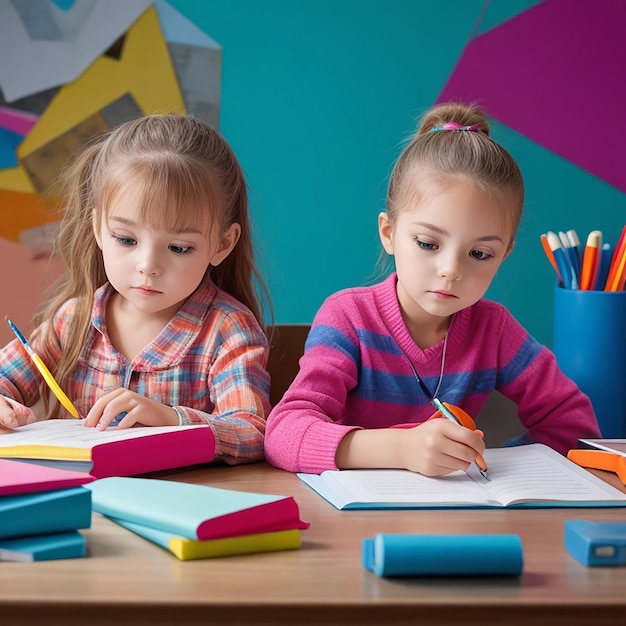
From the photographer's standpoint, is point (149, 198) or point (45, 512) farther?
point (149, 198)

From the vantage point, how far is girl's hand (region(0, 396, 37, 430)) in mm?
1135

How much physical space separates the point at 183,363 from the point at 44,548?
2.00 ft

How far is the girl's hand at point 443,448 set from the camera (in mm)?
1018

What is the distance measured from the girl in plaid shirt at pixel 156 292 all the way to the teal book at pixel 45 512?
0.38 m

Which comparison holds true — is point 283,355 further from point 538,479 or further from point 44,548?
point 44,548

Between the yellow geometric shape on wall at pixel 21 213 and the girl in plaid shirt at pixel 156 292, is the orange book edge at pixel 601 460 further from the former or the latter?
the yellow geometric shape on wall at pixel 21 213

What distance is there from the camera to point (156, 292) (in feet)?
4.11

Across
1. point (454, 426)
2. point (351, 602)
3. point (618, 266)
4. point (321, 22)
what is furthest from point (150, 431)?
point (321, 22)

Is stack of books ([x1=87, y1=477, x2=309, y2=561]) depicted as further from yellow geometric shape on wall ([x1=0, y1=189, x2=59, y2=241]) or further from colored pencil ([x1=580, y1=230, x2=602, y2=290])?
yellow geometric shape on wall ([x1=0, y1=189, x2=59, y2=241])

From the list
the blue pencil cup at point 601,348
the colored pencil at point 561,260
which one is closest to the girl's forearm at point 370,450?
the blue pencil cup at point 601,348

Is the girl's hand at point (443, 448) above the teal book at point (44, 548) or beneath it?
above

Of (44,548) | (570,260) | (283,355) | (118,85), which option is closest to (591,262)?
(570,260)

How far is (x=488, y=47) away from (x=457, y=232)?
1724 mm

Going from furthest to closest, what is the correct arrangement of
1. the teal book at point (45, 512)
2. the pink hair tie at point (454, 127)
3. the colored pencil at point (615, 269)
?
the colored pencil at point (615, 269) → the pink hair tie at point (454, 127) → the teal book at point (45, 512)
